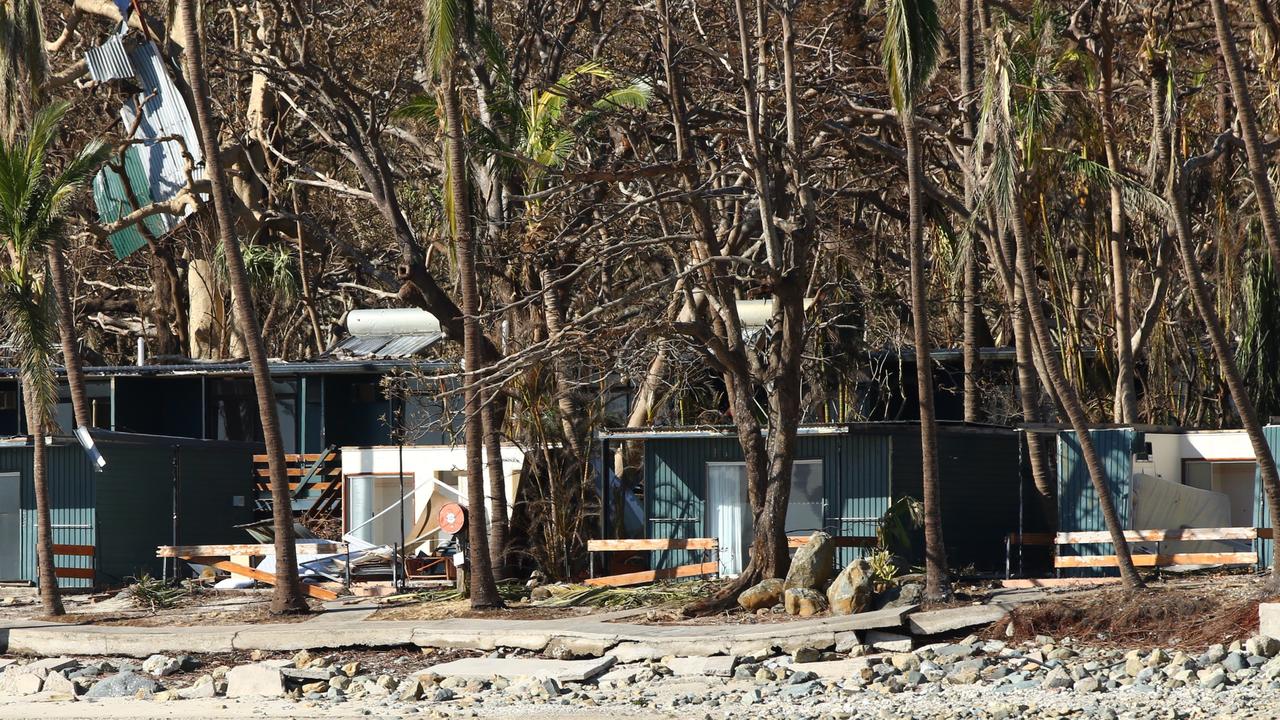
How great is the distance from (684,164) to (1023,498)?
7715 millimetres

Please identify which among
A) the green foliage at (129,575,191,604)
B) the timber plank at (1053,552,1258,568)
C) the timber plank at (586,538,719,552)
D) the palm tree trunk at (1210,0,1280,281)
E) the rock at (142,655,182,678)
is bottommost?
the rock at (142,655,182,678)

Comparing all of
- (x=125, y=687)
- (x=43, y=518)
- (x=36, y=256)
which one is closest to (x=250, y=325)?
(x=36, y=256)

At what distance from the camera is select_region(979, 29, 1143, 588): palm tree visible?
704 inches

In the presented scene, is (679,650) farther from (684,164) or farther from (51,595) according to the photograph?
(51,595)

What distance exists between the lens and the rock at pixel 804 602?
19.4m

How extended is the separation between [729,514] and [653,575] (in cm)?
151

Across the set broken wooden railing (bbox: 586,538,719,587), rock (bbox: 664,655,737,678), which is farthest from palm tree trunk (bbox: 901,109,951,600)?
broken wooden railing (bbox: 586,538,719,587)

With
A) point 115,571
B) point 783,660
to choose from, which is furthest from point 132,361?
point 783,660

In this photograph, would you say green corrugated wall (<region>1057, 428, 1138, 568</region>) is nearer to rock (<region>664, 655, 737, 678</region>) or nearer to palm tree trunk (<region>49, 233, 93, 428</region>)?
rock (<region>664, 655, 737, 678</region>)

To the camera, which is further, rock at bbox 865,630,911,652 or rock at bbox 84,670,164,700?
rock at bbox 84,670,164,700

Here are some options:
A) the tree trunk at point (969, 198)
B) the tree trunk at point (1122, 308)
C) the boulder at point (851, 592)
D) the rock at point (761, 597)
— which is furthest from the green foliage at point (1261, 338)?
the rock at point (761, 597)

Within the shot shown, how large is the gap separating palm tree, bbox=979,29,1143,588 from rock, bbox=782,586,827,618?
3.43m

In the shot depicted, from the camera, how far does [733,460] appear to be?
2375cm

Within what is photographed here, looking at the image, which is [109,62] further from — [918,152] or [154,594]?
[918,152]
